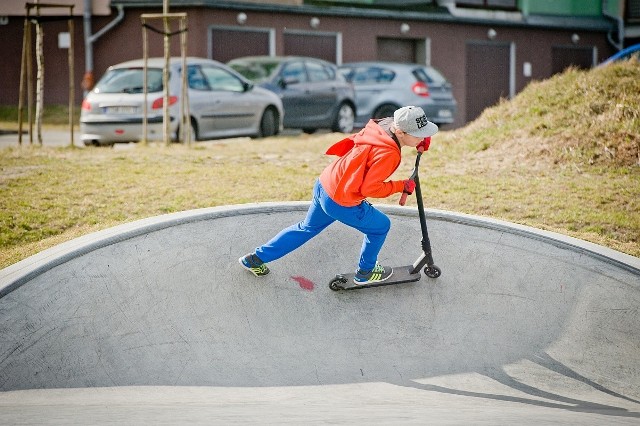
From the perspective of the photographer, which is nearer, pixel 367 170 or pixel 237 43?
pixel 367 170

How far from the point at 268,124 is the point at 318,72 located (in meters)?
2.45

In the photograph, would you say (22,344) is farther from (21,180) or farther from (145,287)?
(21,180)

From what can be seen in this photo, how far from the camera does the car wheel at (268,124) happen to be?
17.8 m

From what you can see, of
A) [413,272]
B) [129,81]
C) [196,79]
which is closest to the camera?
[413,272]

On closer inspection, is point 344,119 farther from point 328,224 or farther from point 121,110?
point 328,224

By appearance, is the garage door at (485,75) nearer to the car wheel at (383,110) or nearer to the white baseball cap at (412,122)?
the car wheel at (383,110)

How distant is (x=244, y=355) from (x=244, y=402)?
3.20 feet

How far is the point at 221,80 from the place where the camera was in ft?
56.0

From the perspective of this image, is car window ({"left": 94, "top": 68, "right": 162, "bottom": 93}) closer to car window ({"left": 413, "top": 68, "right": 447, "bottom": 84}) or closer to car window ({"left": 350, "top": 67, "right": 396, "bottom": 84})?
car window ({"left": 350, "top": 67, "right": 396, "bottom": 84})

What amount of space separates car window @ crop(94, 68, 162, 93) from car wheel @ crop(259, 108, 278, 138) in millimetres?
2440

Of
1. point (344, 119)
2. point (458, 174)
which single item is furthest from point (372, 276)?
point (344, 119)

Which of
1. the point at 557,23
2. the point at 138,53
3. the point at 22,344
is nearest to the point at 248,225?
the point at 22,344

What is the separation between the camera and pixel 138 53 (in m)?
25.8


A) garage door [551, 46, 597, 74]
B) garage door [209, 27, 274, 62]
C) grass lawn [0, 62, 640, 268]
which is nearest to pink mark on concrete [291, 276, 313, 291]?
grass lawn [0, 62, 640, 268]
